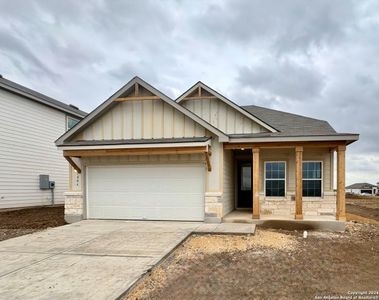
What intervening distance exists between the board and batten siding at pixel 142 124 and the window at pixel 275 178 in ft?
11.1

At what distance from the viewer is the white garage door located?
1091 centimetres

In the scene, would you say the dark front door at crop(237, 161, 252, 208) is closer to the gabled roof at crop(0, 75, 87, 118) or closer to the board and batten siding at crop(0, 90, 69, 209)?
the board and batten siding at crop(0, 90, 69, 209)

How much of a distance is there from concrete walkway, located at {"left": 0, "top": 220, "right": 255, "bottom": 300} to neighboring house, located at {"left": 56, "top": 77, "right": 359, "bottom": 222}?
1.13 meters

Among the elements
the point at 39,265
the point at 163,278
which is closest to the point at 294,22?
the point at 163,278

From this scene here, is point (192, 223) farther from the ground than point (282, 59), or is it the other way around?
point (282, 59)

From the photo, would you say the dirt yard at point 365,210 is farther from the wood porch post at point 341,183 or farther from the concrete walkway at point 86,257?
the concrete walkway at point 86,257

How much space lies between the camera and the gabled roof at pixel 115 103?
10438 millimetres

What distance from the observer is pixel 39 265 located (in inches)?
233

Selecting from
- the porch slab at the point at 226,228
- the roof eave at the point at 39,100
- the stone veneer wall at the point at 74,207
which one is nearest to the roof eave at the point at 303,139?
the porch slab at the point at 226,228

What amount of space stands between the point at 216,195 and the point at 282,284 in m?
5.49

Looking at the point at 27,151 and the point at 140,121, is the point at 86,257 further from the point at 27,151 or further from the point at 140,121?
the point at 27,151

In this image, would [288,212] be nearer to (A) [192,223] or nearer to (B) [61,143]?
(A) [192,223]

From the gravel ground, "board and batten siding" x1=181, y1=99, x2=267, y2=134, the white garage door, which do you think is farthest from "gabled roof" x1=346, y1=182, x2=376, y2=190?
the white garage door

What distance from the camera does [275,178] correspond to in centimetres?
1239
